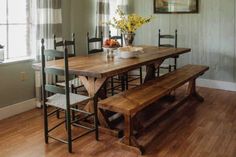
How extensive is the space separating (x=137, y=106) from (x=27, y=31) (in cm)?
227

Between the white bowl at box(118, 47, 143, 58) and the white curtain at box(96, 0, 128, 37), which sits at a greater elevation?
the white curtain at box(96, 0, 128, 37)

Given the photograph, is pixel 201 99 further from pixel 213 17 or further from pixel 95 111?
pixel 95 111

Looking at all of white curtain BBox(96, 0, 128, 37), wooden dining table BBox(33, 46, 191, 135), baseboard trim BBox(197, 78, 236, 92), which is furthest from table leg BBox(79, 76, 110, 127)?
baseboard trim BBox(197, 78, 236, 92)

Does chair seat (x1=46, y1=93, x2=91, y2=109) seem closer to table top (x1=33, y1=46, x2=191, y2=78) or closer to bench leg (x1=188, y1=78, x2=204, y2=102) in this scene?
table top (x1=33, y1=46, x2=191, y2=78)

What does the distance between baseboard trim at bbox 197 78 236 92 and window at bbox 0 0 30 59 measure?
3.28m

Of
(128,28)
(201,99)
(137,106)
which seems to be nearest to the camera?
(137,106)

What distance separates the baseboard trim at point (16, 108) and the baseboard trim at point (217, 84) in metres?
3.18

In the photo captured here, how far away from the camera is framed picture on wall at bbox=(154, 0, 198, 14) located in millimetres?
5719

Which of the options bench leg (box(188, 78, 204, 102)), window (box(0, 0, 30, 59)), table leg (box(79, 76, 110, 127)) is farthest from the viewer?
bench leg (box(188, 78, 204, 102))

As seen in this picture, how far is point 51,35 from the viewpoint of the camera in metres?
4.46

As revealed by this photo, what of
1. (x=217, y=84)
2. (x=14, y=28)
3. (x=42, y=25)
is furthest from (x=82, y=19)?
(x=217, y=84)

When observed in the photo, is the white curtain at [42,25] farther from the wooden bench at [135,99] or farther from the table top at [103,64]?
the wooden bench at [135,99]

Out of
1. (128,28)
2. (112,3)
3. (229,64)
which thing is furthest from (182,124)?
(112,3)

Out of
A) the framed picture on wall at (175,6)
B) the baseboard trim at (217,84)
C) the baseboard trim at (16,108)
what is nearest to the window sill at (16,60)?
the baseboard trim at (16,108)
